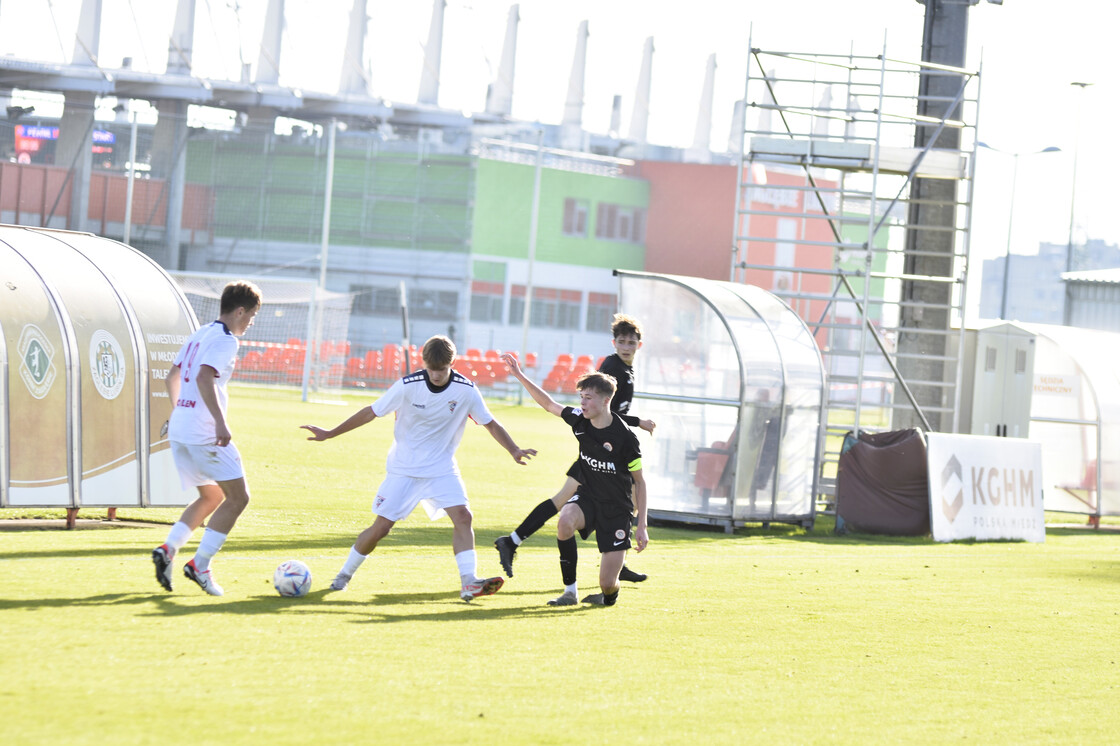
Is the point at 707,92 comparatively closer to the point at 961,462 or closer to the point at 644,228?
the point at 644,228

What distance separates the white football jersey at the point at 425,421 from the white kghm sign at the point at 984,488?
Answer: 9.64m

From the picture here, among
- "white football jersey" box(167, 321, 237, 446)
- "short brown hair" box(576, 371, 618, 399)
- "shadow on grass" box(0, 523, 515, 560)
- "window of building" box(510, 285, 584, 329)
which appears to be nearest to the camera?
"white football jersey" box(167, 321, 237, 446)

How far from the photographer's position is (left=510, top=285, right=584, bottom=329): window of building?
62375 millimetres

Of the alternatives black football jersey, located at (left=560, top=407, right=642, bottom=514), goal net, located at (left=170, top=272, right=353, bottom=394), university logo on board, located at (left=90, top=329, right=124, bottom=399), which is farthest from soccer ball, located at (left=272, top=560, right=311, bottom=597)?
goal net, located at (left=170, top=272, right=353, bottom=394)

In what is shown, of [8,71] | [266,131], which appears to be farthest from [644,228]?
[8,71]

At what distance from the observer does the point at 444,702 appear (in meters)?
6.46

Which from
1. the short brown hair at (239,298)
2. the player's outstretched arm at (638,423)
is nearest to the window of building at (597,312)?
the player's outstretched arm at (638,423)

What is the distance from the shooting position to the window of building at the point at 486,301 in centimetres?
6059

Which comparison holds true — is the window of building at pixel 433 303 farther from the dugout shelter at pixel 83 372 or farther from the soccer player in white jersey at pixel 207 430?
the soccer player in white jersey at pixel 207 430

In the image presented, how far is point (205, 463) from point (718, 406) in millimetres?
9042

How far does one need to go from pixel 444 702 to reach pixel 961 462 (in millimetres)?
12530

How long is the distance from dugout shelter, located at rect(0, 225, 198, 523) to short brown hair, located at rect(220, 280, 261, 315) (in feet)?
9.64

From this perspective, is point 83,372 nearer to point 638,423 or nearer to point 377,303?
point 638,423

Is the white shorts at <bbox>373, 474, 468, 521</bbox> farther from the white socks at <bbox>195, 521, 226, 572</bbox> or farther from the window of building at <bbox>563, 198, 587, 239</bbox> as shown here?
the window of building at <bbox>563, 198, 587, 239</bbox>
